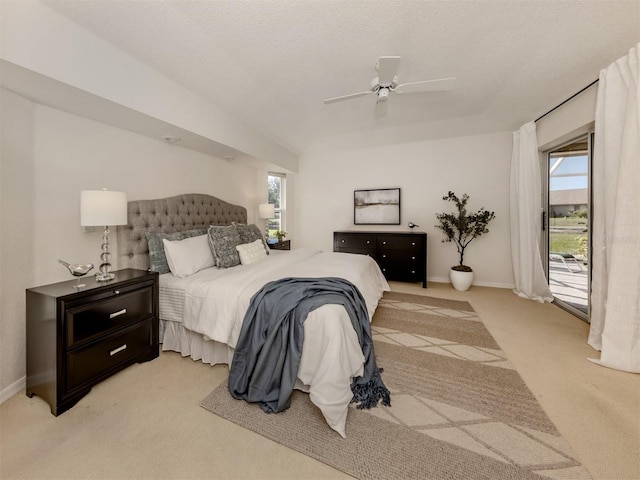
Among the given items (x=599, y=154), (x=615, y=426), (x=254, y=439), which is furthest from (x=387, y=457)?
(x=599, y=154)

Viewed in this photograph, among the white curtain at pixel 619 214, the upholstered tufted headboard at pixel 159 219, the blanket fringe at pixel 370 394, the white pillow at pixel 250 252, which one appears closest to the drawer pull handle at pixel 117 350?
the upholstered tufted headboard at pixel 159 219

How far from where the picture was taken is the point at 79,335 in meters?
1.67

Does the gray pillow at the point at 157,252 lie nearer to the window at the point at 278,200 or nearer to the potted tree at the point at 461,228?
the window at the point at 278,200

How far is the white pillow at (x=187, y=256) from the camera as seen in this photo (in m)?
2.46

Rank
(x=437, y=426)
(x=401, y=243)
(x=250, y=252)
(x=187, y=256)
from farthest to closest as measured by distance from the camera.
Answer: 1. (x=401, y=243)
2. (x=250, y=252)
3. (x=187, y=256)
4. (x=437, y=426)

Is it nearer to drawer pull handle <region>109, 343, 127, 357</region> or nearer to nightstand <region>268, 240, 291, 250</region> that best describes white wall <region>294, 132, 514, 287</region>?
nightstand <region>268, 240, 291, 250</region>

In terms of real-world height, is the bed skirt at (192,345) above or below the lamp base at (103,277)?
below

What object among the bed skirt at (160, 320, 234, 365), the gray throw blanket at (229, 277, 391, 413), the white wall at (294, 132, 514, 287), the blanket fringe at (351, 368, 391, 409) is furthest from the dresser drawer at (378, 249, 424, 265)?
the bed skirt at (160, 320, 234, 365)

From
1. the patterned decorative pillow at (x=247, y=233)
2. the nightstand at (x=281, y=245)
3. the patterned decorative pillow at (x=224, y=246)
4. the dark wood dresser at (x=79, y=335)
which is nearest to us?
the dark wood dresser at (x=79, y=335)

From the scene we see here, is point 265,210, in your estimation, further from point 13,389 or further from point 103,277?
point 13,389

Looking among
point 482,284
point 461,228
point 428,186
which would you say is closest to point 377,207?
point 428,186

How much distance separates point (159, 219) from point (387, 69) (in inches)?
110

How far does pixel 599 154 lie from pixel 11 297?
494 centimetres

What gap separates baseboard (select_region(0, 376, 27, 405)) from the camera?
1.69 meters
